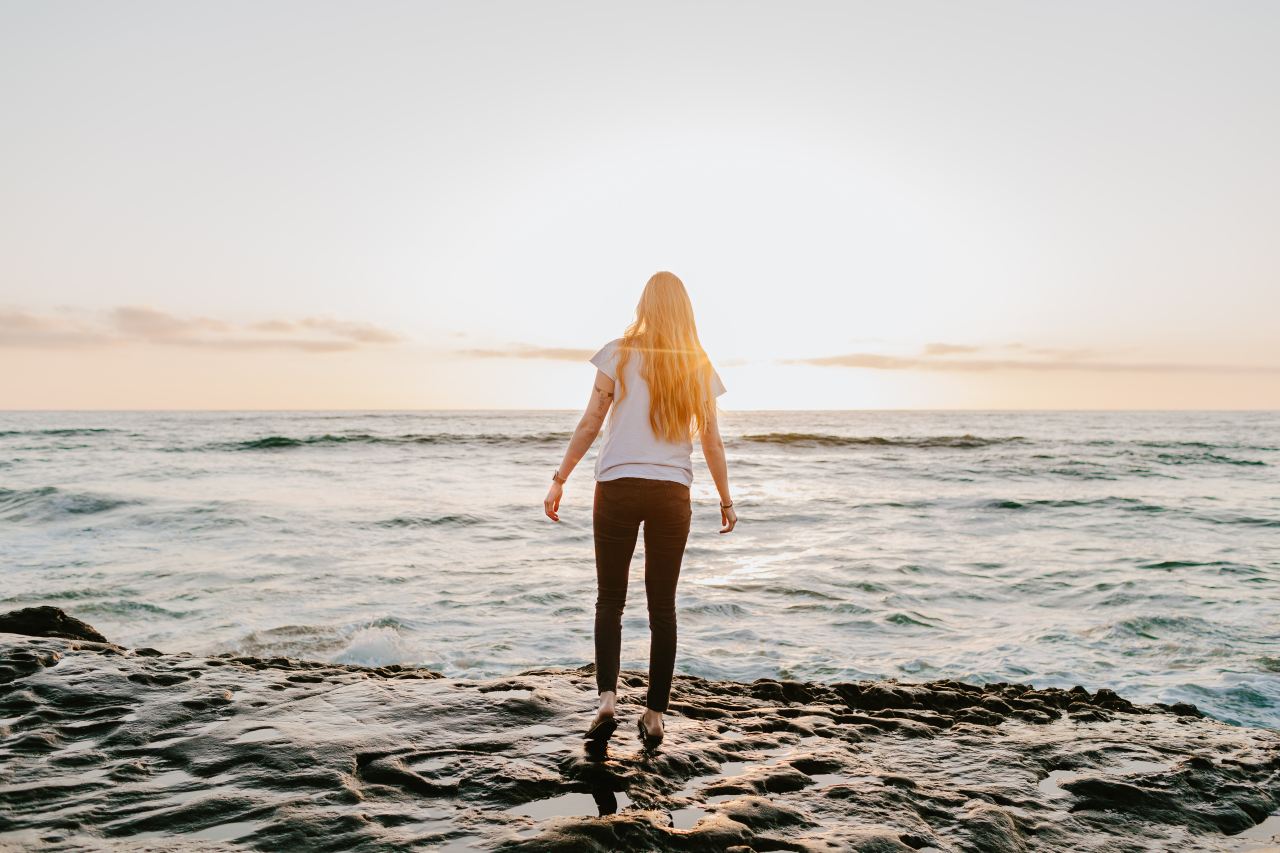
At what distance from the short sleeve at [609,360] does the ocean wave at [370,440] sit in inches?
1357

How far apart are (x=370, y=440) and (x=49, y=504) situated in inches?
935

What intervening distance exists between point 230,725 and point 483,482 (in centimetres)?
1833

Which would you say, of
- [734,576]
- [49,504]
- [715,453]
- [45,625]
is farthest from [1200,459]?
[49,504]

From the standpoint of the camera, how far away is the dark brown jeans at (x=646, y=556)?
4.24m

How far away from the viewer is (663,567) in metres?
4.31

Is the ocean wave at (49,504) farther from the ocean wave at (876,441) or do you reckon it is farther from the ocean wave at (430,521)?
the ocean wave at (876,441)

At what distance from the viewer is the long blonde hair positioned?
4258mm

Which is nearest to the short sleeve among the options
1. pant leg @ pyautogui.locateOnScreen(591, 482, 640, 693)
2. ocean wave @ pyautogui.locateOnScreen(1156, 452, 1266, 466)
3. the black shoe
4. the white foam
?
pant leg @ pyautogui.locateOnScreen(591, 482, 640, 693)

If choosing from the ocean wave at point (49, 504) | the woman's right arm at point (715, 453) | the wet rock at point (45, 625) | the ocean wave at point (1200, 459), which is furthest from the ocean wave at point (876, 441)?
the woman's right arm at point (715, 453)

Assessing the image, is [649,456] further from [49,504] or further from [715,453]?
[49,504]

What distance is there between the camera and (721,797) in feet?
12.1

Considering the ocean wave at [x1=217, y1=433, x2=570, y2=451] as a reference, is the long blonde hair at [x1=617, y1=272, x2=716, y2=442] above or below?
above

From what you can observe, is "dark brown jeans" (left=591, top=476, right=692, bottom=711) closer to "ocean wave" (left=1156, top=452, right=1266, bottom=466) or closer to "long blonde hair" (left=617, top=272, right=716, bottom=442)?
"long blonde hair" (left=617, top=272, right=716, bottom=442)

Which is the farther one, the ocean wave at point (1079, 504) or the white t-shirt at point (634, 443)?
the ocean wave at point (1079, 504)
